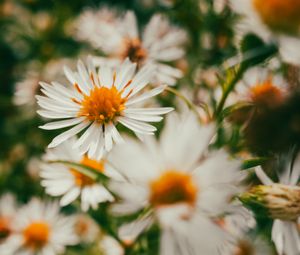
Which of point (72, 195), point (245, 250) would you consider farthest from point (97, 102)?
point (245, 250)

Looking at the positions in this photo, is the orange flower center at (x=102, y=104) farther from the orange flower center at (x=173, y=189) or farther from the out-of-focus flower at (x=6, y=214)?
the out-of-focus flower at (x=6, y=214)

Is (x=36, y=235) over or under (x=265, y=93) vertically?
under

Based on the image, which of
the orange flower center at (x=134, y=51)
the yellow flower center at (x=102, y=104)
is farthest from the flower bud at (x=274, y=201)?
the orange flower center at (x=134, y=51)

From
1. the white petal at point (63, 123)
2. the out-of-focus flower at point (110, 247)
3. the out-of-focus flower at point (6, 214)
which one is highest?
the white petal at point (63, 123)

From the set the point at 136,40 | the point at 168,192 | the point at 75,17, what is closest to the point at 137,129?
the point at 168,192

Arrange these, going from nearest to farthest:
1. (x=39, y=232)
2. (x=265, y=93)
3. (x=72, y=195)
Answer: (x=72, y=195), (x=265, y=93), (x=39, y=232)

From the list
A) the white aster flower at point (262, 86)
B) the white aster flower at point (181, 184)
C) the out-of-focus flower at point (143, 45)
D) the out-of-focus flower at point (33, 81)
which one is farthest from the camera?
the out-of-focus flower at point (33, 81)

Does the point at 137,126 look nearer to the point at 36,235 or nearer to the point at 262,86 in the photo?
the point at 262,86
